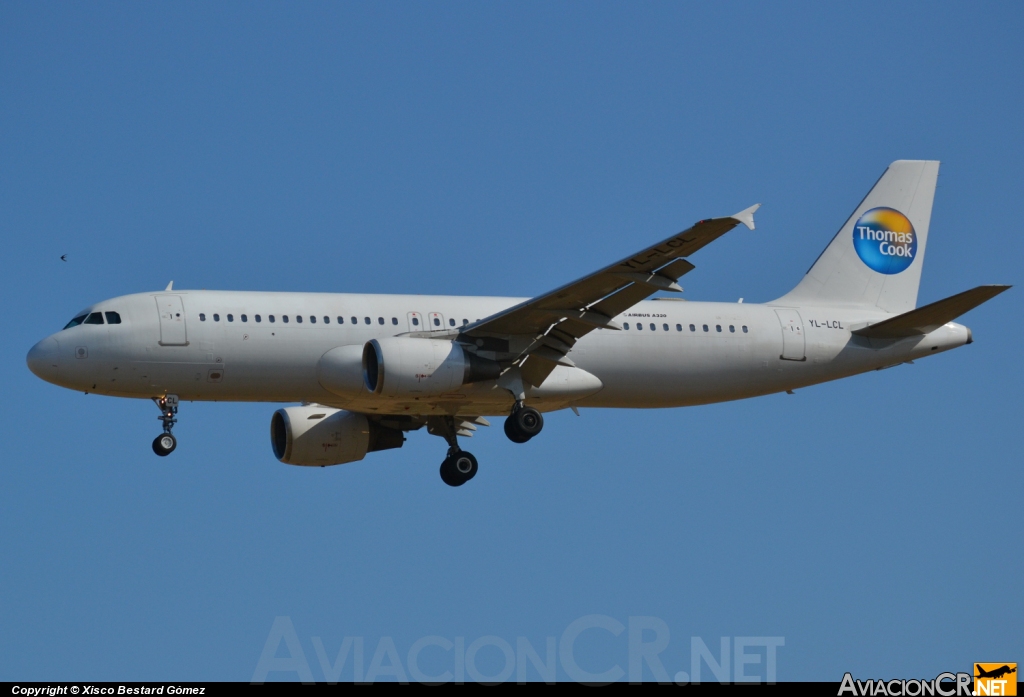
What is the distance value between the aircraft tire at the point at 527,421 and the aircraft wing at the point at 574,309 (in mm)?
881

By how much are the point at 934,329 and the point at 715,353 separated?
612cm

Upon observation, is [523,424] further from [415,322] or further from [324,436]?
[324,436]

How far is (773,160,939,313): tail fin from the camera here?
43.8 metres

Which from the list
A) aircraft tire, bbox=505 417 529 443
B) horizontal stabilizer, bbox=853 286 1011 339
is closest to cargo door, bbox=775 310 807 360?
horizontal stabilizer, bbox=853 286 1011 339

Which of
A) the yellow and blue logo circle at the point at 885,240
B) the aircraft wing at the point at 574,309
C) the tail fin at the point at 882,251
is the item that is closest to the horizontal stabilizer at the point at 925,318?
the tail fin at the point at 882,251

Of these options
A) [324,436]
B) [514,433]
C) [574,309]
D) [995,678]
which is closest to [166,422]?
[324,436]

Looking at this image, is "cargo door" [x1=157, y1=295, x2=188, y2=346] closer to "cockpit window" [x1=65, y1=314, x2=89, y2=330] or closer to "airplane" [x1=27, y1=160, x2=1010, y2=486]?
"airplane" [x1=27, y1=160, x2=1010, y2=486]

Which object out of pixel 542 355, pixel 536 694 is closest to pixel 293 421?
pixel 542 355

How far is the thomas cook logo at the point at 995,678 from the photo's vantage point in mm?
29344

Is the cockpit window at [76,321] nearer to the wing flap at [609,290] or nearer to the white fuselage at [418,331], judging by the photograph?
the white fuselage at [418,331]

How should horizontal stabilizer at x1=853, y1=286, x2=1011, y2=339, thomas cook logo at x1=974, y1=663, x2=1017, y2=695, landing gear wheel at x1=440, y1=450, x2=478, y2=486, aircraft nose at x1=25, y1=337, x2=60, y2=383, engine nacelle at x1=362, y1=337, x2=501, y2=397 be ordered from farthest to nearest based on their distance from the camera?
landing gear wheel at x1=440, y1=450, x2=478, y2=486
horizontal stabilizer at x1=853, y1=286, x2=1011, y2=339
aircraft nose at x1=25, y1=337, x2=60, y2=383
engine nacelle at x1=362, y1=337, x2=501, y2=397
thomas cook logo at x1=974, y1=663, x2=1017, y2=695

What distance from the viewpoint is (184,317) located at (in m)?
37.2

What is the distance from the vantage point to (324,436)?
41781mm

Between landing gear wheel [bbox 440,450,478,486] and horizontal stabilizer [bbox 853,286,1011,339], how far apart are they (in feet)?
35.8
